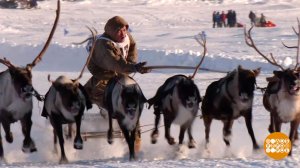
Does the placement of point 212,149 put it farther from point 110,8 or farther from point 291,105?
point 110,8

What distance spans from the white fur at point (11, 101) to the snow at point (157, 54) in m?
0.63

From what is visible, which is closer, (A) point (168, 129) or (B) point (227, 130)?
(A) point (168, 129)

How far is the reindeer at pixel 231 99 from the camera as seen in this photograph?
27.2 ft

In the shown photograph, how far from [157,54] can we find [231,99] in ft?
60.2

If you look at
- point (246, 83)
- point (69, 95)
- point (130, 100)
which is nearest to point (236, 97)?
point (246, 83)

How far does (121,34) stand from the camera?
9.36 m

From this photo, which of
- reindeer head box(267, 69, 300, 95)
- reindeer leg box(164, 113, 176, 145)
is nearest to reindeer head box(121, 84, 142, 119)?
reindeer leg box(164, 113, 176, 145)

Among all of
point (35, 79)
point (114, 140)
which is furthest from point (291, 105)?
point (35, 79)

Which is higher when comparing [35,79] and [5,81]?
[5,81]

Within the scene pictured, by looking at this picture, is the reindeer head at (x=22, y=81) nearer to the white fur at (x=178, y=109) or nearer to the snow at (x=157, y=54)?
the snow at (x=157, y=54)

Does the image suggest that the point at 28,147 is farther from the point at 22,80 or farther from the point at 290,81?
the point at 290,81

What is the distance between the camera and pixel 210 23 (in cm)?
4925

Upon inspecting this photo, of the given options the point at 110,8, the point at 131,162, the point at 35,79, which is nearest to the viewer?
the point at 131,162

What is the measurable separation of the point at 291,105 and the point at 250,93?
21.6 inches
